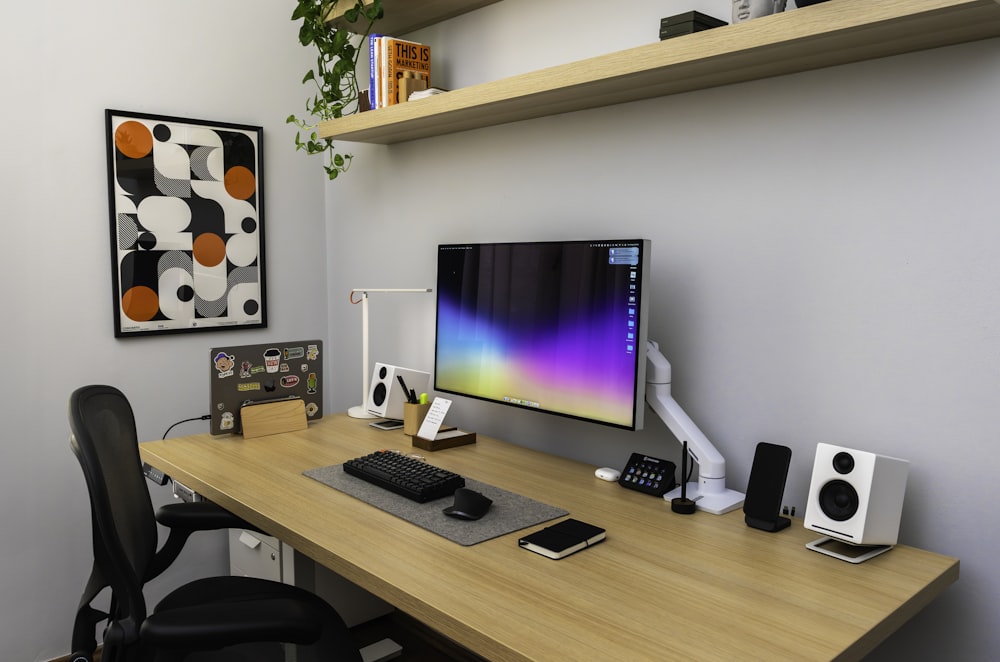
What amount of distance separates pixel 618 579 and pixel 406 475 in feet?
2.18

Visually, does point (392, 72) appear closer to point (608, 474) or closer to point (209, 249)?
point (209, 249)

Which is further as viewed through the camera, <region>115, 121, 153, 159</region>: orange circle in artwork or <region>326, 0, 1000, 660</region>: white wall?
<region>115, 121, 153, 159</region>: orange circle in artwork

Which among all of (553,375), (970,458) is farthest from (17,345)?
(970,458)

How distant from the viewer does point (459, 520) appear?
157 cm

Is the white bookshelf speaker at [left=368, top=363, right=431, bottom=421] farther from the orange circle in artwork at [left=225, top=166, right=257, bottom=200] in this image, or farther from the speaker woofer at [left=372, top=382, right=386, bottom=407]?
the orange circle in artwork at [left=225, top=166, right=257, bottom=200]

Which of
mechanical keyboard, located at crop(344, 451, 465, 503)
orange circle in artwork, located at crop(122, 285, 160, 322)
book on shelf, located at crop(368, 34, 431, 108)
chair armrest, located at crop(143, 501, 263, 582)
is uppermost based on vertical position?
book on shelf, located at crop(368, 34, 431, 108)

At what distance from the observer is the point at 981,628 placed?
4.64ft

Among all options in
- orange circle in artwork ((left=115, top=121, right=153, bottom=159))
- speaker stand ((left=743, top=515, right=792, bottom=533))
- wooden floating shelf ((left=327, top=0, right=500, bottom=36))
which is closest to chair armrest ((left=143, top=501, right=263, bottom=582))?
speaker stand ((left=743, top=515, right=792, bottom=533))

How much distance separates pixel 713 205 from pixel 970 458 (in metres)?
0.78

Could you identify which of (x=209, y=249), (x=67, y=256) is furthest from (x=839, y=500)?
(x=67, y=256)

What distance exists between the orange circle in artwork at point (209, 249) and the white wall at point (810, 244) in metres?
1.19

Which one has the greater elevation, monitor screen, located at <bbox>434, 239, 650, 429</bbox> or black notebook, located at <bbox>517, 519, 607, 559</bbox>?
monitor screen, located at <bbox>434, 239, 650, 429</bbox>

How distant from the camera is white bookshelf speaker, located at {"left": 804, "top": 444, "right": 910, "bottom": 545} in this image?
4.44 feet

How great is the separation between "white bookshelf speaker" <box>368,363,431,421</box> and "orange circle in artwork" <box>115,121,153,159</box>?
46.0 inches
